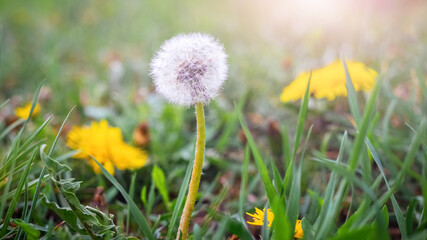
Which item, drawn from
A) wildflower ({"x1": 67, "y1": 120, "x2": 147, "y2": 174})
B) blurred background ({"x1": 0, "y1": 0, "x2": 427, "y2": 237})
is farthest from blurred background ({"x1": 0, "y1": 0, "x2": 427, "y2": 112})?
wildflower ({"x1": 67, "y1": 120, "x2": 147, "y2": 174})

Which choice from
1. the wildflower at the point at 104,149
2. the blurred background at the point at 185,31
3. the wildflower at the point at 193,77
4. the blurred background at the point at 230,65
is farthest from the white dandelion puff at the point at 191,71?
the blurred background at the point at 185,31

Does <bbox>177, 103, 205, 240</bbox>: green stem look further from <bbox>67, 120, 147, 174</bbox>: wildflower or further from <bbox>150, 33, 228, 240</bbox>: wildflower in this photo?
<bbox>67, 120, 147, 174</bbox>: wildflower

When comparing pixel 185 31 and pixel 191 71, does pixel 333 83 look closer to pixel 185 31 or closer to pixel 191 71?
pixel 191 71

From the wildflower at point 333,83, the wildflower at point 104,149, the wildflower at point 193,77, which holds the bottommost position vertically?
the wildflower at point 104,149

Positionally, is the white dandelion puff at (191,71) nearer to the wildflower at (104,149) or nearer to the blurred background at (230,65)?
the blurred background at (230,65)

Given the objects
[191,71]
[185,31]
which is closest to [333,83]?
[191,71]

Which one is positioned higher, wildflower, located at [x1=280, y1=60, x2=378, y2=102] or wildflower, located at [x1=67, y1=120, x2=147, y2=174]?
wildflower, located at [x1=280, y1=60, x2=378, y2=102]

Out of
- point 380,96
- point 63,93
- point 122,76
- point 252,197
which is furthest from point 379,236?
point 122,76
